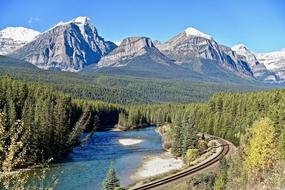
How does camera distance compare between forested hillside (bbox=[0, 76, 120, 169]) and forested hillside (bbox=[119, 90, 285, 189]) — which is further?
forested hillside (bbox=[0, 76, 120, 169])

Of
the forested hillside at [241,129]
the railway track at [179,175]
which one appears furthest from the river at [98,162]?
the forested hillside at [241,129]

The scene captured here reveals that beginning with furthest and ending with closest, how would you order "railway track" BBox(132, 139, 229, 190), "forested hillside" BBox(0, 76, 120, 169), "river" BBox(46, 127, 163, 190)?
1. "forested hillside" BBox(0, 76, 120, 169)
2. "river" BBox(46, 127, 163, 190)
3. "railway track" BBox(132, 139, 229, 190)

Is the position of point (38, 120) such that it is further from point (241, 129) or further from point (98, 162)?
point (241, 129)

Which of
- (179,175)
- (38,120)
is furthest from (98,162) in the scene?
(179,175)

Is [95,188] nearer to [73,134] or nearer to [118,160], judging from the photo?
[118,160]

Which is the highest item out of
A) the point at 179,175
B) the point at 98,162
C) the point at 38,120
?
the point at 38,120

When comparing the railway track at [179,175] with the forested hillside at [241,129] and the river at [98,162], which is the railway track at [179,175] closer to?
the forested hillside at [241,129]

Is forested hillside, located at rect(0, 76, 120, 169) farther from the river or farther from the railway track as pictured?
the railway track

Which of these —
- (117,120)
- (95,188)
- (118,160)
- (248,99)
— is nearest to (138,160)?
(118,160)

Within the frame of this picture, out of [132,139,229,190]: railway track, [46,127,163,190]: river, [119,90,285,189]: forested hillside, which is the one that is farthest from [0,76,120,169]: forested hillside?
[119,90,285,189]: forested hillside
